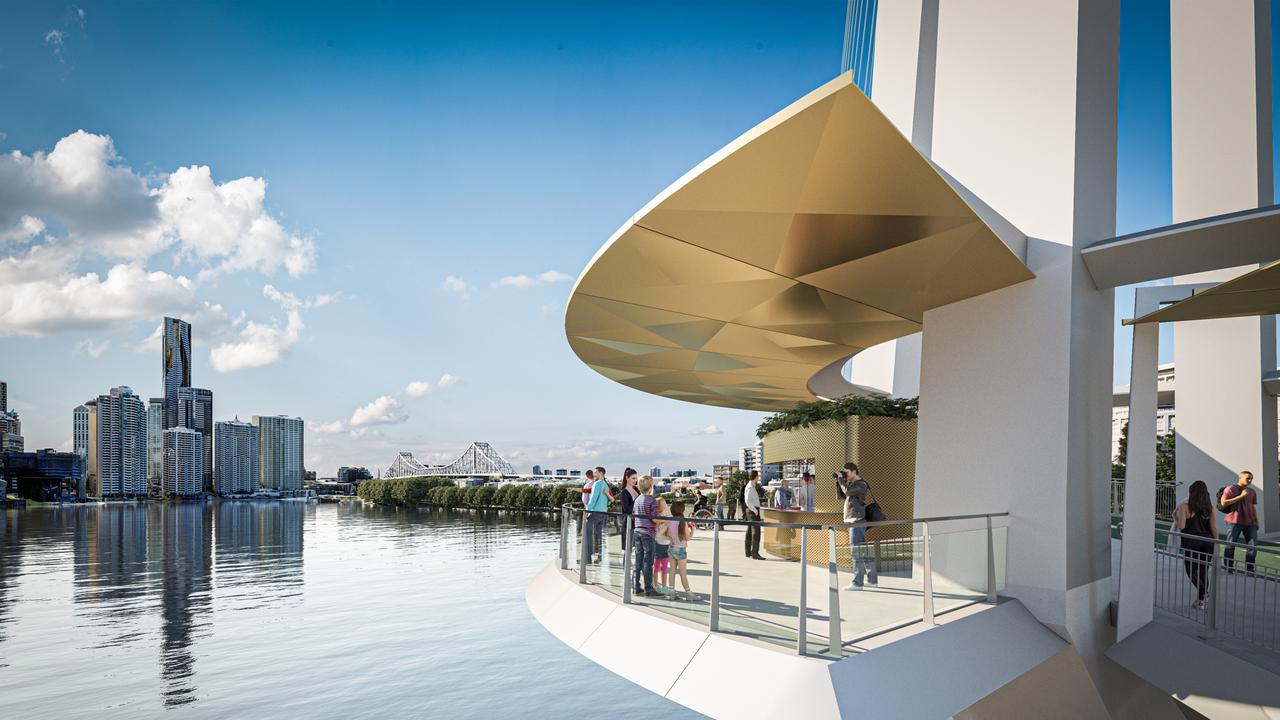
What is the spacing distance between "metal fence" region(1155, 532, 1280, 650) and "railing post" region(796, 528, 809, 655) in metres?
4.10

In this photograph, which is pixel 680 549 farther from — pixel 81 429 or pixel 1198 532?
pixel 81 429

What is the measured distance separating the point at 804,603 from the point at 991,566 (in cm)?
306

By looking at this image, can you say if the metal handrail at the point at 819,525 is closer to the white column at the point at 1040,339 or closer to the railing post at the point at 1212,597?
the white column at the point at 1040,339

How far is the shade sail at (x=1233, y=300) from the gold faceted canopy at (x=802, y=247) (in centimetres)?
160

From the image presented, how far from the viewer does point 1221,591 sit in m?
7.77

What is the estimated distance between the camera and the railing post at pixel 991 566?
7.88 meters

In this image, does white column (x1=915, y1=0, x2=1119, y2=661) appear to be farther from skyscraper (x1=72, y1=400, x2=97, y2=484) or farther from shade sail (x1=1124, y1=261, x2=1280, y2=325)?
skyscraper (x1=72, y1=400, x2=97, y2=484)

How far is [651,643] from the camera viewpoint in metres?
7.33

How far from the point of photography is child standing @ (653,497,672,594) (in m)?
7.84

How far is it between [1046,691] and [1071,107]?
6652mm

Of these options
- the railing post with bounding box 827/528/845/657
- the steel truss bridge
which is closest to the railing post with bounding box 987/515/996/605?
the railing post with bounding box 827/528/845/657

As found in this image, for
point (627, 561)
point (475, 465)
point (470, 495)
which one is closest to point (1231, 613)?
point (627, 561)

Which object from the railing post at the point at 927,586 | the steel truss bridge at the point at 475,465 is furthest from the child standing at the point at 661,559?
the steel truss bridge at the point at 475,465

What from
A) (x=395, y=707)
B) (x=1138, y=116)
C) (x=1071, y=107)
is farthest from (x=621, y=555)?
(x=1138, y=116)
